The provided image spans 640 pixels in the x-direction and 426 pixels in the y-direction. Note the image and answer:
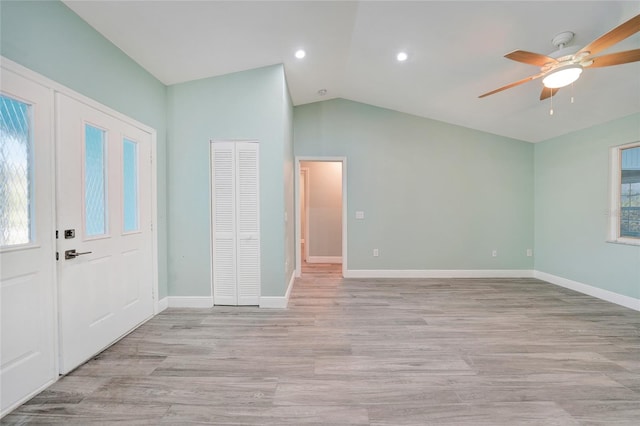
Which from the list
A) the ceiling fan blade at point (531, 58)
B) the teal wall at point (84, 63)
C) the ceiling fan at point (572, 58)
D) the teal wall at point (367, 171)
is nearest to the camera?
the teal wall at point (84, 63)

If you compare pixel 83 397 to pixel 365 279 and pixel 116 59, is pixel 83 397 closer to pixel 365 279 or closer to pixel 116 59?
pixel 116 59

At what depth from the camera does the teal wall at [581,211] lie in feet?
11.1

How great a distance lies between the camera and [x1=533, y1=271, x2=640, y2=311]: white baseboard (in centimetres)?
328

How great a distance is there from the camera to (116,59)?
8.21 ft

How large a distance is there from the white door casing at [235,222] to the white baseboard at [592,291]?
4.64 m

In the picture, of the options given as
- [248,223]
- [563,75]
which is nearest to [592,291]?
[563,75]

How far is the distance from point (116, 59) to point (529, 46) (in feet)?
13.0

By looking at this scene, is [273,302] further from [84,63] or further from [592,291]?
[592,291]

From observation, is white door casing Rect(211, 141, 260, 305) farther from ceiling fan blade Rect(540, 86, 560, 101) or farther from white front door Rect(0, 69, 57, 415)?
ceiling fan blade Rect(540, 86, 560, 101)

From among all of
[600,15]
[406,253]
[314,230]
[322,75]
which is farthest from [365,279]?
[600,15]

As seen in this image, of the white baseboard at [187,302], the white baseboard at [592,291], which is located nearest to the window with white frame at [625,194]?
the white baseboard at [592,291]

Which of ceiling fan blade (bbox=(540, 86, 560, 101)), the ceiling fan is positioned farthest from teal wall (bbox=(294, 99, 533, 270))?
the ceiling fan

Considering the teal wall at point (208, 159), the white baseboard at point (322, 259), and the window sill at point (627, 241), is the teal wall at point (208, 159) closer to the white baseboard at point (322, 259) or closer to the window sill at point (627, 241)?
the white baseboard at point (322, 259)

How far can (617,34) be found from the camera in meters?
1.67
